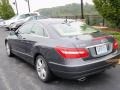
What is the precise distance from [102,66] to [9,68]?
3182 mm

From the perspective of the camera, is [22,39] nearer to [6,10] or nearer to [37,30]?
[37,30]

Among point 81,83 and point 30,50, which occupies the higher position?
point 30,50

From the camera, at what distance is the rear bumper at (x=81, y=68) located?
15.1ft

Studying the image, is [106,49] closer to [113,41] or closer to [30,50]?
[113,41]

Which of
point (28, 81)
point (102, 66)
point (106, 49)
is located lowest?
point (28, 81)

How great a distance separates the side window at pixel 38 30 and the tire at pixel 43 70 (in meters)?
0.55

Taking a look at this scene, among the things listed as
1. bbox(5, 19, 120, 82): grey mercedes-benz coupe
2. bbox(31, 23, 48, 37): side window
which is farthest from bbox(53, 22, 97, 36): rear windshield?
bbox(31, 23, 48, 37): side window

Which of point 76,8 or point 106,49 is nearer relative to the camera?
point 106,49

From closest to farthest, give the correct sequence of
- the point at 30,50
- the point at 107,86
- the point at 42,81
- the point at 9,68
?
the point at 107,86
the point at 42,81
the point at 30,50
the point at 9,68

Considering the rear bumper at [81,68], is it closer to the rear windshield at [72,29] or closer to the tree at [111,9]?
the rear windshield at [72,29]

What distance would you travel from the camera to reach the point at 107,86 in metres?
4.96

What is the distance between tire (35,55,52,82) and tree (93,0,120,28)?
7294 millimetres

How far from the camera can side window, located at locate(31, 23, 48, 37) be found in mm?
5584

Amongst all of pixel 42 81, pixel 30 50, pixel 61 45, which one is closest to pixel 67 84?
pixel 42 81
